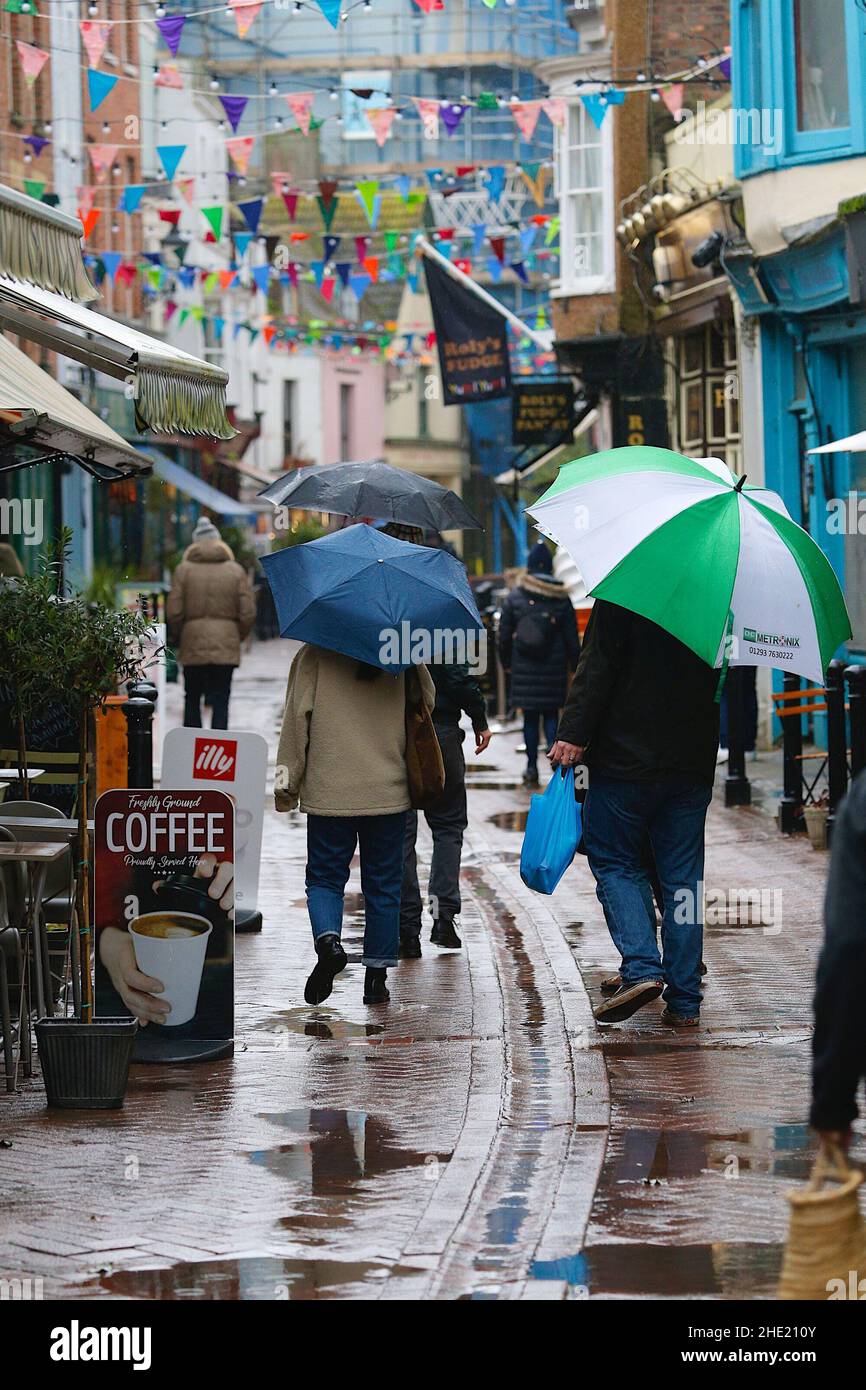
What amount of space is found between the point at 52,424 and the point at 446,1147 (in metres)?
3.71

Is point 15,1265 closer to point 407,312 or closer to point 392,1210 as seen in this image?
point 392,1210

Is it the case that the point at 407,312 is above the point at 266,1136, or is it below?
above

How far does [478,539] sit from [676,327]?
40981 millimetres

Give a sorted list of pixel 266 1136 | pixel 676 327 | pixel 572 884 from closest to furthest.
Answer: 1. pixel 266 1136
2. pixel 572 884
3. pixel 676 327

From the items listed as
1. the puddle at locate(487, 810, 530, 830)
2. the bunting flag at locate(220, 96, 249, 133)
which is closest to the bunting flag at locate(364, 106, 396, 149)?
the bunting flag at locate(220, 96, 249, 133)

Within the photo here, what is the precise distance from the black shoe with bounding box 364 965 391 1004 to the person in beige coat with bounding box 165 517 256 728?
8762 millimetres

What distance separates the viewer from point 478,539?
214 ft

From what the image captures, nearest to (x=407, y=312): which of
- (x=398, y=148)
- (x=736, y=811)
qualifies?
(x=398, y=148)

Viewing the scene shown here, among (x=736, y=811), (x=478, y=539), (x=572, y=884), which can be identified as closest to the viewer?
(x=572, y=884)

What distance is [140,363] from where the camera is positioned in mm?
8914

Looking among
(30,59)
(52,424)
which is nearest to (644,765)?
(52,424)

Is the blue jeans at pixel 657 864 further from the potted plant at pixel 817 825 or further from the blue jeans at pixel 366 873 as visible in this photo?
the potted plant at pixel 817 825

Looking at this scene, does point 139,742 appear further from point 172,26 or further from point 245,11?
point 245,11

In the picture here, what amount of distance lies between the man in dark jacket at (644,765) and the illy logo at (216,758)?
2.69m
